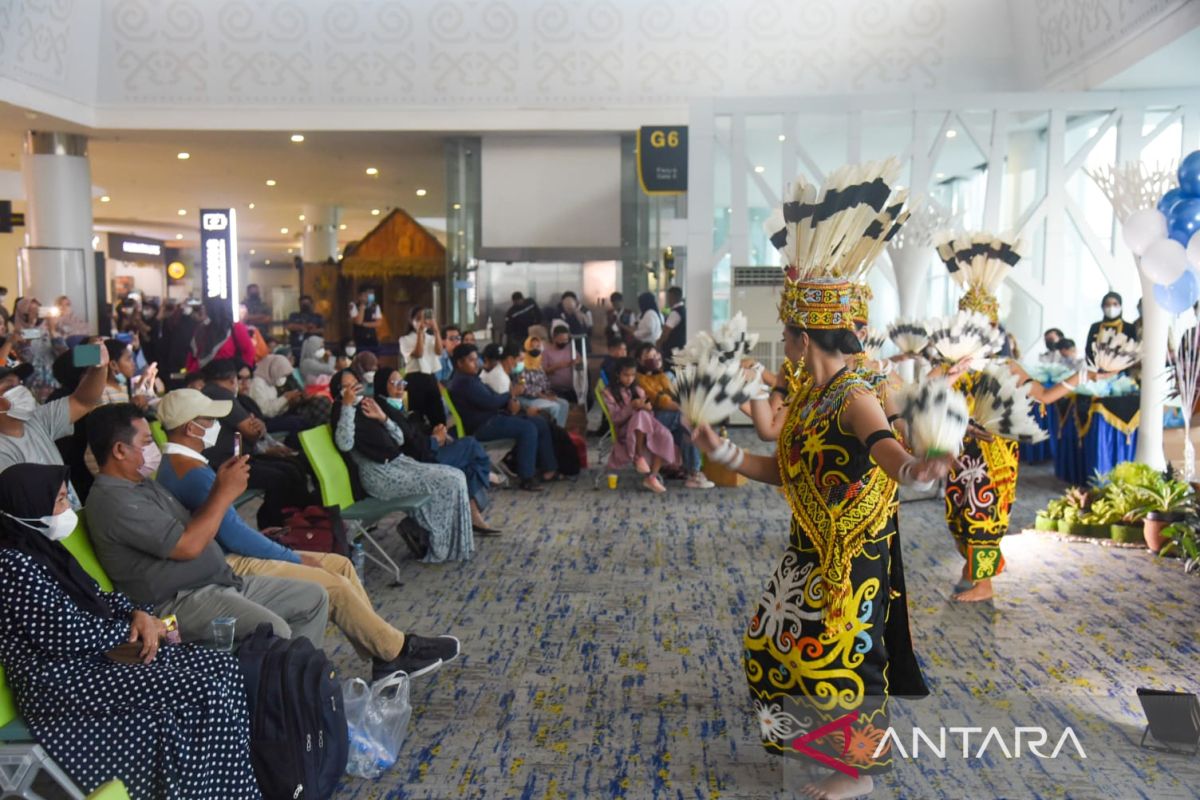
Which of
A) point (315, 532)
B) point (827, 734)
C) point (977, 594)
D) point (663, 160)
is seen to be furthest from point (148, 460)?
point (663, 160)

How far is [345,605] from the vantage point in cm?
383

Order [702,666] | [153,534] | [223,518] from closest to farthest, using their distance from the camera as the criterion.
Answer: [153,534]
[223,518]
[702,666]

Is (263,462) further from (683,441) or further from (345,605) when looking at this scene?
(683,441)

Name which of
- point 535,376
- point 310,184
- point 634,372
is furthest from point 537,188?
point 310,184

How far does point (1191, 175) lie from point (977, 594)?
2.75 m

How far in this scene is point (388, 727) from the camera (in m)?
3.45

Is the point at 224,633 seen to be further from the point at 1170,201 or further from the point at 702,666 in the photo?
the point at 1170,201

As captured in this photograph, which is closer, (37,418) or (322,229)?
(37,418)

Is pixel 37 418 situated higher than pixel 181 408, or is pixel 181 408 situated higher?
pixel 181 408

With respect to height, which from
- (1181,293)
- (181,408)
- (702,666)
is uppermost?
(1181,293)

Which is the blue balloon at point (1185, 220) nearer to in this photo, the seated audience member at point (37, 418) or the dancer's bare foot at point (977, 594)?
the dancer's bare foot at point (977, 594)

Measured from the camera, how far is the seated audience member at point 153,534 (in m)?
3.29

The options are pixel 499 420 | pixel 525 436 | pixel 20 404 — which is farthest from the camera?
pixel 525 436

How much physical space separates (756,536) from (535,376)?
334 centimetres
